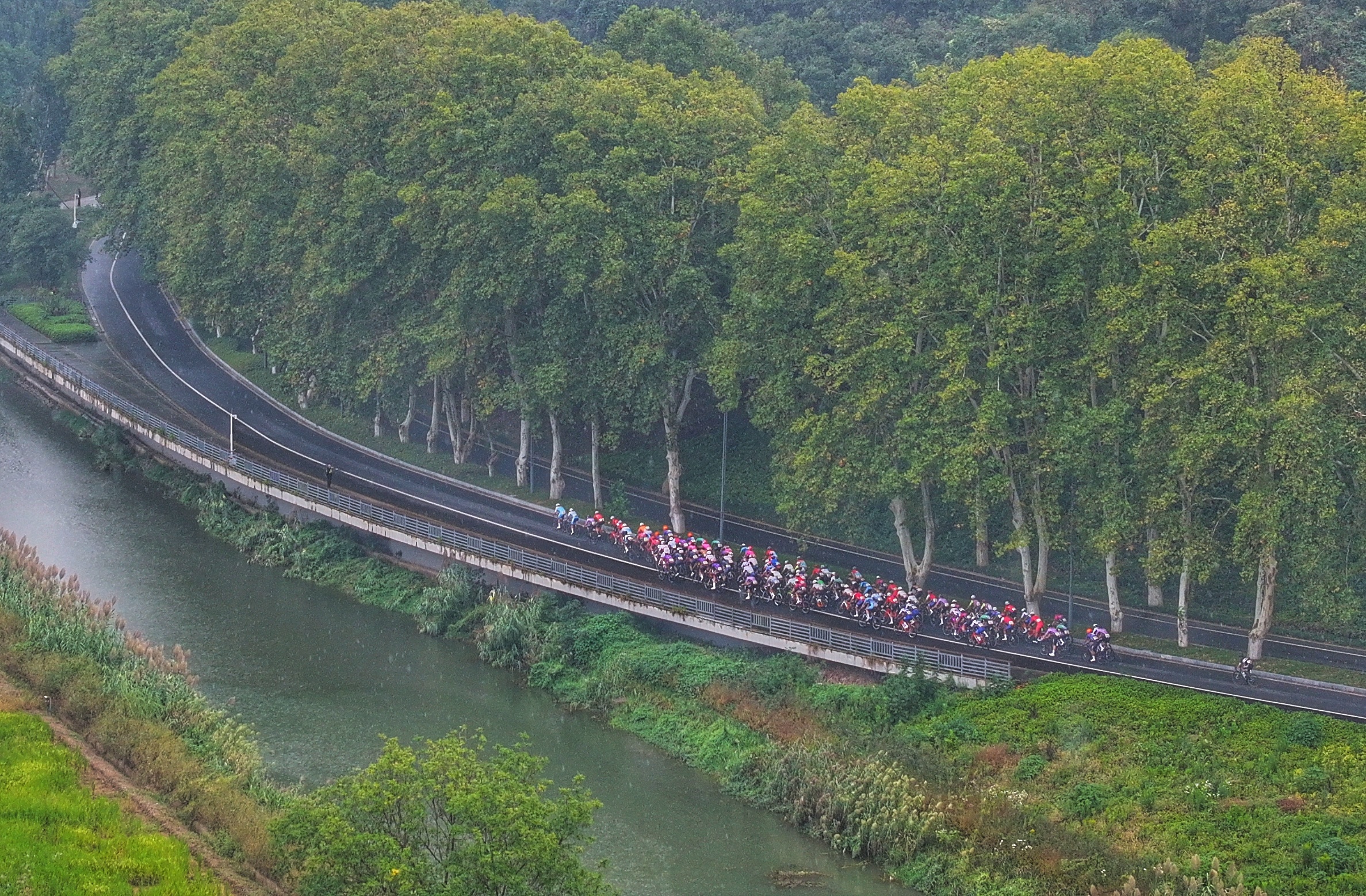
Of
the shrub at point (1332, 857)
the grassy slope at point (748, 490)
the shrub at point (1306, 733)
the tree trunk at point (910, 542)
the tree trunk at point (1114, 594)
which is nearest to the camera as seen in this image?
the shrub at point (1332, 857)

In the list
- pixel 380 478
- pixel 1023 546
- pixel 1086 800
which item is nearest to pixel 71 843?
pixel 1086 800

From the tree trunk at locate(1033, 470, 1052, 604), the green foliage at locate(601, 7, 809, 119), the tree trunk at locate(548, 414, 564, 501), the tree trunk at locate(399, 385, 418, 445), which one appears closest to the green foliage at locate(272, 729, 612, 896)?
the tree trunk at locate(1033, 470, 1052, 604)

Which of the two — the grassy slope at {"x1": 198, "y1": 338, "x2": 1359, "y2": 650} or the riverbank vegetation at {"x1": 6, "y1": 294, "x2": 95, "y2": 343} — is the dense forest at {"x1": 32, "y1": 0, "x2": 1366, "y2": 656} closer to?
the grassy slope at {"x1": 198, "y1": 338, "x2": 1359, "y2": 650}

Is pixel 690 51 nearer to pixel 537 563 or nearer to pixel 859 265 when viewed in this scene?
pixel 859 265

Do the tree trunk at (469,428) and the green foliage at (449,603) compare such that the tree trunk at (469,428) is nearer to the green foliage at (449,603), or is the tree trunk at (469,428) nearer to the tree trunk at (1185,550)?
the green foliage at (449,603)

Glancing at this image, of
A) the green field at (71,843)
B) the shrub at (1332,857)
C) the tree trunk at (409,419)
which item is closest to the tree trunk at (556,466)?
the tree trunk at (409,419)
